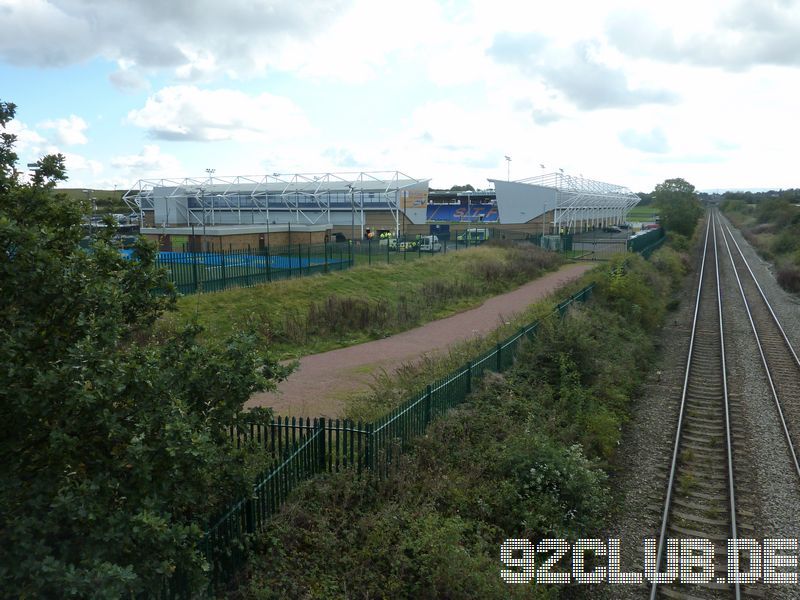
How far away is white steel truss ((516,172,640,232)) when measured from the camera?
6981 centimetres

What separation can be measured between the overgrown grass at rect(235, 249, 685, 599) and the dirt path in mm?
1936

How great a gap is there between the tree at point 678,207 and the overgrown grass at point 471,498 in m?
59.1

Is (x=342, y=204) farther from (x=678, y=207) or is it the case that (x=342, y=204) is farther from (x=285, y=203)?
(x=678, y=207)

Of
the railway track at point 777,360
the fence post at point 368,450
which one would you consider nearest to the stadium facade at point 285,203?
the railway track at point 777,360

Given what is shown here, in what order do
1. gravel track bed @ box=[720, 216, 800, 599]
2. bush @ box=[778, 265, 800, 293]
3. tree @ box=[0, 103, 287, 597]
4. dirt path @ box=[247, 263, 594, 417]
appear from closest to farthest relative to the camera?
tree @ box=[0, 103, 287, 597]
gravel track bed @ box=[720, 216, 800, 599]
dirt path @ box=[247, 263, 594, 417]
bush @ box=[778, 265, 800, 293]

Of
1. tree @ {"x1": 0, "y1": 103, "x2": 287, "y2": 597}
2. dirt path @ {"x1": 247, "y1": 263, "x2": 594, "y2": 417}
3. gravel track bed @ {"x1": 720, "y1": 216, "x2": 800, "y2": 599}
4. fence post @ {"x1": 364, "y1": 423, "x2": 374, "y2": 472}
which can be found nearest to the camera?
tree @ {"x1": 0, "y1": 103, "x2": 287, "y2": 597}

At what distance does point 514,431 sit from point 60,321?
915cm

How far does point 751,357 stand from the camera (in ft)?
72.5

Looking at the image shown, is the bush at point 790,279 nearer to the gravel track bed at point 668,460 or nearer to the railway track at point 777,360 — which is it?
the railway track at point 777,360

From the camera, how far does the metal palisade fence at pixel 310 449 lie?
23.7ft

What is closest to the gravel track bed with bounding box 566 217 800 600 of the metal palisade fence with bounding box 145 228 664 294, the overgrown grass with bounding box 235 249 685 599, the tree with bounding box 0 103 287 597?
the overgrown grass with bounding box 235 249 685 599

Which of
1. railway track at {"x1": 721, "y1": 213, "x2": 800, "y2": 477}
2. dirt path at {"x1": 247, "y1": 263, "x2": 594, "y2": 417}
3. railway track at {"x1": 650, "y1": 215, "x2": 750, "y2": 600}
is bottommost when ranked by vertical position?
railway track at {"x1": 650, "y1": 215, "x2": 750, "y2": 600}

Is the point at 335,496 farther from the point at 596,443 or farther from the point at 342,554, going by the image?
the point at 596,443

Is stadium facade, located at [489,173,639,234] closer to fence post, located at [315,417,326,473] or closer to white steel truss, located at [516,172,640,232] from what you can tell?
white steel truss, located at [516,172,640,232]
